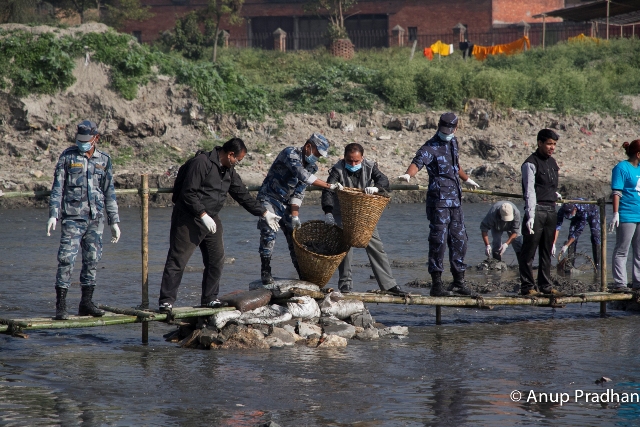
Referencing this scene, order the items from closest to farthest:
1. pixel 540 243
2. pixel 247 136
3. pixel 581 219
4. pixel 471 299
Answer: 1. pixel 471 299
2. pixel 540 243
3. pixel 581 219
4. pixel 247 136

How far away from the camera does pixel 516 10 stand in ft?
151

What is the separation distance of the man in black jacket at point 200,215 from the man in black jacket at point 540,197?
3.13 m

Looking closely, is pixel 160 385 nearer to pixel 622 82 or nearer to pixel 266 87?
pixel 266 87

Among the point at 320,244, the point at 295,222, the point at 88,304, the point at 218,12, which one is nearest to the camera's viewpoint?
the point at 88,304

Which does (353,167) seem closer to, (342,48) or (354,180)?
(354,180)

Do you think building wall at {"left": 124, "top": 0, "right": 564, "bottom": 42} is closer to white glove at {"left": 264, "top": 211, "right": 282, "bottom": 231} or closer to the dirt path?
the dirt path

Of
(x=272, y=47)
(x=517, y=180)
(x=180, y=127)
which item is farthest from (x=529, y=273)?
(x=272, y=47)

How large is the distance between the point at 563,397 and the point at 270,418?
7.51 feet

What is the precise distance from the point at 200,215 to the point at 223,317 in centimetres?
102

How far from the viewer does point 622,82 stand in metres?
32.2

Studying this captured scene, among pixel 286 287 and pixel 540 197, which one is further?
pixel 540 197

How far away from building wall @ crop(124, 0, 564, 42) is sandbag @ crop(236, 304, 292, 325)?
37365 millimetres

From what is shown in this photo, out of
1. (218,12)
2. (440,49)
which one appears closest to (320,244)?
(440,49)

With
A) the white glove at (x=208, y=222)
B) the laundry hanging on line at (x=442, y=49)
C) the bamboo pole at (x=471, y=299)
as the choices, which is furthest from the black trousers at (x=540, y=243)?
the laundry hanging on line at (x=442, y=49)
